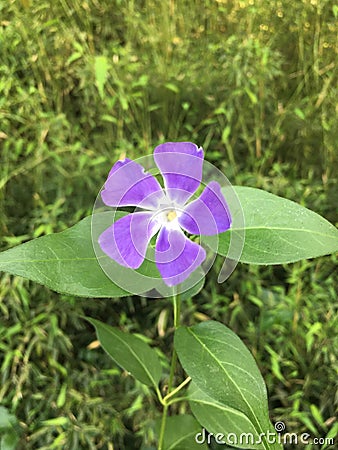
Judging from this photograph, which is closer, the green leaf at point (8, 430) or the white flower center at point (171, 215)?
the white flower center at point (171, 215)

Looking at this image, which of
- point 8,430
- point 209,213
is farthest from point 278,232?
point 8,430

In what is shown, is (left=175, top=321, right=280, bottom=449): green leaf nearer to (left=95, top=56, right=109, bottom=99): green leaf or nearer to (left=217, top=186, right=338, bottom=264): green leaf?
(left=217, top=186, right=338, bottom=264): green leaf

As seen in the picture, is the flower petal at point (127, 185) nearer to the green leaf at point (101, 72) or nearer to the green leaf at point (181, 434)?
the green leaf at point (181, 434)

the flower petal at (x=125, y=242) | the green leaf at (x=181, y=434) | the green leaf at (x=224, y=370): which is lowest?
the green leaf at (x=181, y=434)

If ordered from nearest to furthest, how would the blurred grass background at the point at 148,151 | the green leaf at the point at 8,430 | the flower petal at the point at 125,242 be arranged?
the flower petal at the point at 125,242 → the green leaf at the point at 8,430 → the blurred grass background at the point at 148,151

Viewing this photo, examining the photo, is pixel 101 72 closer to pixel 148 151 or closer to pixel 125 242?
pixel 148 151

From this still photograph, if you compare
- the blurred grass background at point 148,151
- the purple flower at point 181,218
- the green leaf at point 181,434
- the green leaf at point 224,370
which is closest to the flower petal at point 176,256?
the purple flower at point 181,218

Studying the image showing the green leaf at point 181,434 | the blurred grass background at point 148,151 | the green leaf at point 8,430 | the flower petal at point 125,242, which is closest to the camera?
the flower petal at point 125,242
